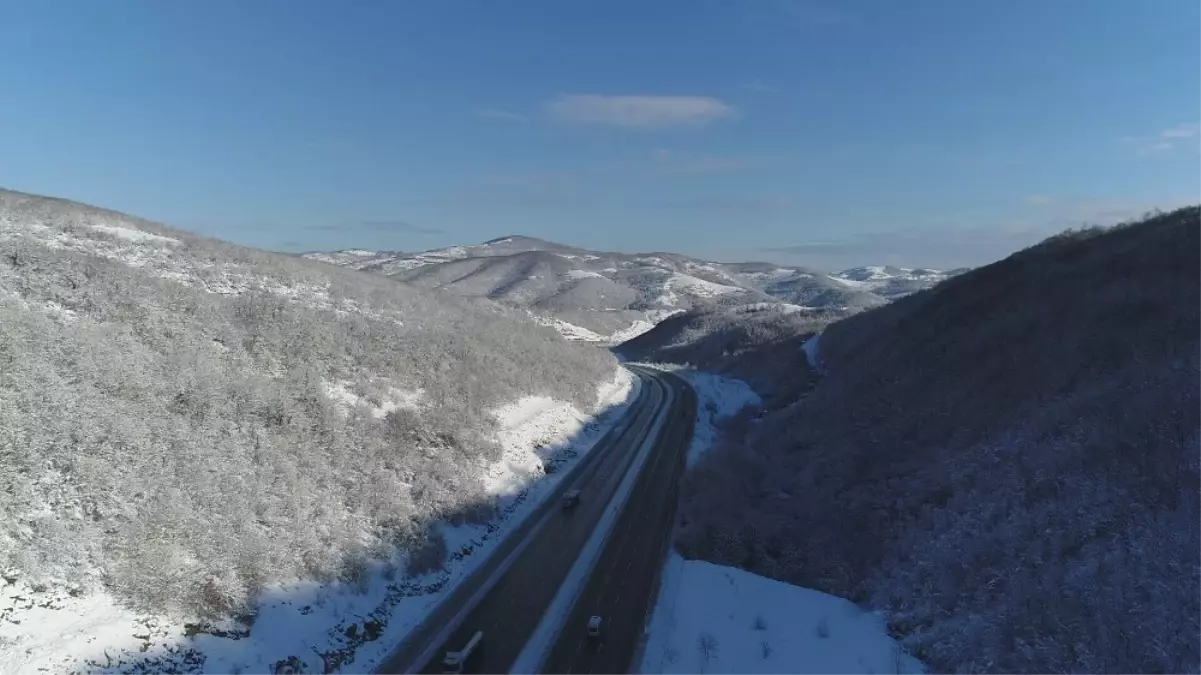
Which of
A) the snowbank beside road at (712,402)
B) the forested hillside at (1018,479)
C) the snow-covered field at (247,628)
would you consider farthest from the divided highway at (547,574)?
the snowbank beside road at (712,402)

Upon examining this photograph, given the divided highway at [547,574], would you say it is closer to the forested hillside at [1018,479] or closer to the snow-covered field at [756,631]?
the snow-covered field at [756,631]

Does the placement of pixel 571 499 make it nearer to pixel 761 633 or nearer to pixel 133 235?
pixel 761 633

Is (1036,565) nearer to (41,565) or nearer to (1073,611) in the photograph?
(1073,611)

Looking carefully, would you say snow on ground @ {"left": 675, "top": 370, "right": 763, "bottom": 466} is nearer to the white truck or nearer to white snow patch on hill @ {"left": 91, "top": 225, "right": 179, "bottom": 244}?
the white truck

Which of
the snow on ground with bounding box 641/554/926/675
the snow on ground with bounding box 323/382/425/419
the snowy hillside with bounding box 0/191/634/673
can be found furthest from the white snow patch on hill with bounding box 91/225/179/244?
the snow on ground with bounding box 641/554/926/675

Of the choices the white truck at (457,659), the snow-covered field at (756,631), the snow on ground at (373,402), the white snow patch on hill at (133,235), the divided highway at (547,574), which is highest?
the white snow patch on hill at (133,235)

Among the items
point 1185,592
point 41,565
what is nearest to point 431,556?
point 41,565
